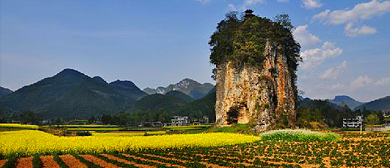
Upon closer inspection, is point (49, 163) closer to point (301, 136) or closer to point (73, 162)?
point (73, 162)

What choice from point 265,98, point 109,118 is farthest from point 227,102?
point 109,118

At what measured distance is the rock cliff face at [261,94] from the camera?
48.3 m

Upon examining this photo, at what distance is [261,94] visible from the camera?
48875mm

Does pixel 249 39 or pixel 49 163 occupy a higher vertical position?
pixel 249 39

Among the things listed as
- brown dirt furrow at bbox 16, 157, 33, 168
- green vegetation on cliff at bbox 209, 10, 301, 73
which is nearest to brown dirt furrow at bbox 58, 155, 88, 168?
brown dirt furrow at bbox 16, 157, 33, 168

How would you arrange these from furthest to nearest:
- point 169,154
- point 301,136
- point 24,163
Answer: point 301,136
point 169,154
point 24,163

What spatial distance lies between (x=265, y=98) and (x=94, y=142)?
1202 inches

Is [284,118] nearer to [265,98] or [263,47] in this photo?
[265,98]

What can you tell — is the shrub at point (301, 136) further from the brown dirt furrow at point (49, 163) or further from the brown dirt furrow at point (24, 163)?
the brown dirt furrow at point (24, 163)

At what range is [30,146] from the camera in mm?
22109

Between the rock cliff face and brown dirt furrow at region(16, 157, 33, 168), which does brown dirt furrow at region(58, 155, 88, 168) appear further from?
the rock cliff face

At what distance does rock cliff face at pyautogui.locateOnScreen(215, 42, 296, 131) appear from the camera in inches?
1903

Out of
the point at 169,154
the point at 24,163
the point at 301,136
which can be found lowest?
the point at 24,163

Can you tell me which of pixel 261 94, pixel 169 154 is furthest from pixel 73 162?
pixel 261 94
